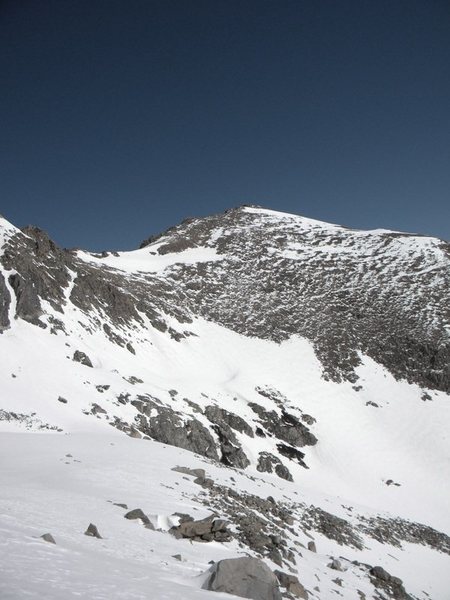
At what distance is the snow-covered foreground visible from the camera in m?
5.44

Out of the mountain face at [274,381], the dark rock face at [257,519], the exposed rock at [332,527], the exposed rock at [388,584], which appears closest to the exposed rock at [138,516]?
the mountain face at [274,381]

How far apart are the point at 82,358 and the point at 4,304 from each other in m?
6.52

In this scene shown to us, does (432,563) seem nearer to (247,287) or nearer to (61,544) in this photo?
(61,544)

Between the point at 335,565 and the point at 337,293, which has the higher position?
the point at 337,293

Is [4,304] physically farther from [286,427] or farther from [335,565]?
[335,565]

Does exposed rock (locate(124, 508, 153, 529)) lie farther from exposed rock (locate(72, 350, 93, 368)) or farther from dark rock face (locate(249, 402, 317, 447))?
dark rock face (locate(249, 402, 317, 447))

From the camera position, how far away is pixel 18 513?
8.37 metres

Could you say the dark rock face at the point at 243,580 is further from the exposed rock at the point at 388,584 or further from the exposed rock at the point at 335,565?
the exposed rock at the point at 388,584

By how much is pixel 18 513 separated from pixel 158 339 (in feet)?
105

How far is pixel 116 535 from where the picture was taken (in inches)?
339

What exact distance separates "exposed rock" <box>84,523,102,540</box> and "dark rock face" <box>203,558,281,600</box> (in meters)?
2.58

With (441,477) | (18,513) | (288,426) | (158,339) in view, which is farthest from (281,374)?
(18,513)

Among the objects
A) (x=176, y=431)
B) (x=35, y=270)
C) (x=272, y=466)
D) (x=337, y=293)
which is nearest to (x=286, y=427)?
(x=272, y=466)

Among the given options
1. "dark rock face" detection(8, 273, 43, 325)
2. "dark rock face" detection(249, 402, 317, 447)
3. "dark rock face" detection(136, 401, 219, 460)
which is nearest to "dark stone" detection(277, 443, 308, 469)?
"dark rock face" detection(249, 402, 317, 447)
